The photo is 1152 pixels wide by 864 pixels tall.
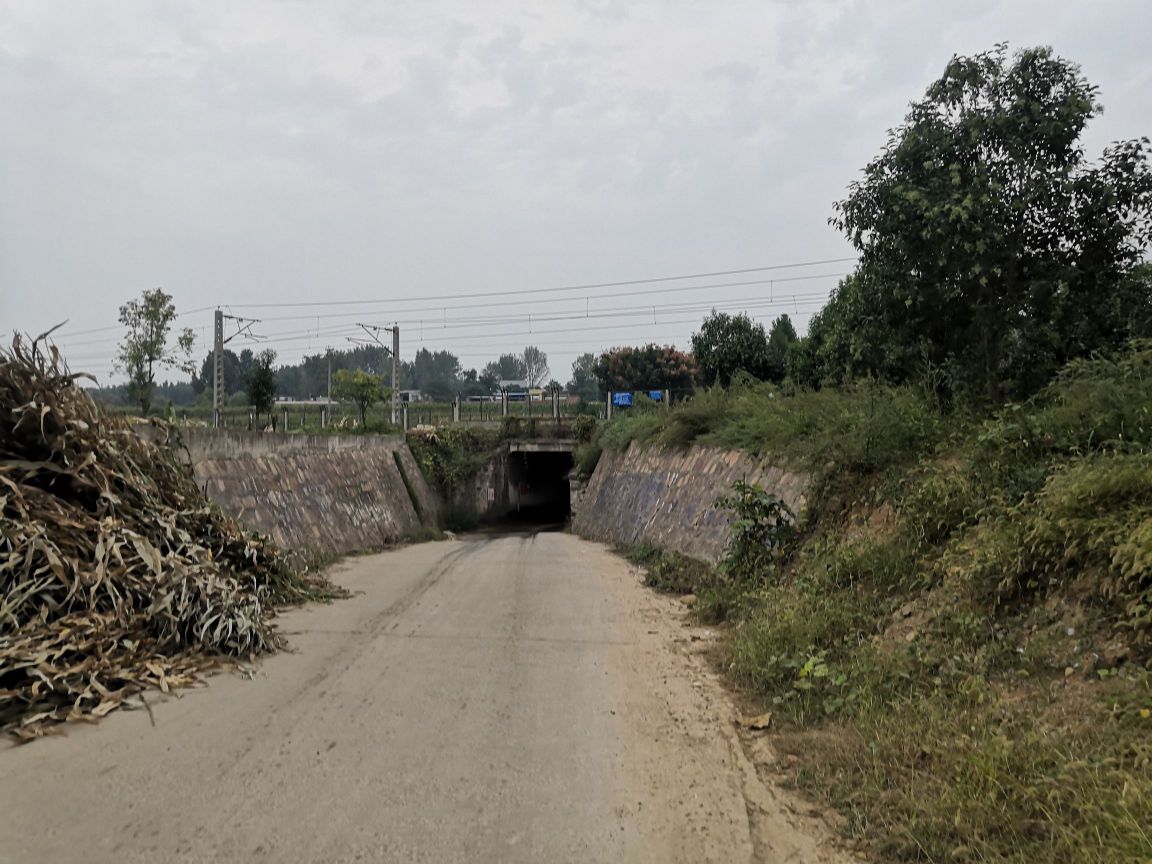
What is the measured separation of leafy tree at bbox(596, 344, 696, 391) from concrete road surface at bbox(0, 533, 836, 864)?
144 ft

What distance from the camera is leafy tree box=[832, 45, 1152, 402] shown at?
880cm

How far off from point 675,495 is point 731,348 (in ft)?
63.0

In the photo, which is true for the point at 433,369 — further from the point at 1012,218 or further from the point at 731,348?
the point at 1012,218

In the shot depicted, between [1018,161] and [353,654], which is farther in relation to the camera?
[1018,161]

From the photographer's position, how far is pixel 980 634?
5426mm

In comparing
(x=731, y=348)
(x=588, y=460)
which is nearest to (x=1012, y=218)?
(x=588, y=460)

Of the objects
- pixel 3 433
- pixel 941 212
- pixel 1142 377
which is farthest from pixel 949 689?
pixel 3 433

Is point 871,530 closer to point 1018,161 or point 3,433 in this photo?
point 1018,161

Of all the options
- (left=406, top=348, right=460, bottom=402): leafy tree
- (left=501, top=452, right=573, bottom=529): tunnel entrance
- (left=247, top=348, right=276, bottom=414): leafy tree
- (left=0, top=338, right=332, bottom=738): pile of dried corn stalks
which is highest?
(left=406, top=348, right=460, bottom=402): leafy tree

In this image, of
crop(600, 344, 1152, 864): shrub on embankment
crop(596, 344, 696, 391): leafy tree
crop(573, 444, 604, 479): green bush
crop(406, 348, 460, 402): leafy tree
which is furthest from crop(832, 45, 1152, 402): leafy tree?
crop(406, 348, 460, 402): leafy tree

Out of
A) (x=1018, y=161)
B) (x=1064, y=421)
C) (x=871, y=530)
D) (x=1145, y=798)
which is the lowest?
(x=1145, y=798)

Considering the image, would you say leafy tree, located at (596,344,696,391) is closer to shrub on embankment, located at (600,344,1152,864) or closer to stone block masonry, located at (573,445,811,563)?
stone block masonry, located at (573,445,811,563)

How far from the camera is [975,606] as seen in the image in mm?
5695

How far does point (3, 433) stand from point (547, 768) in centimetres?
606
